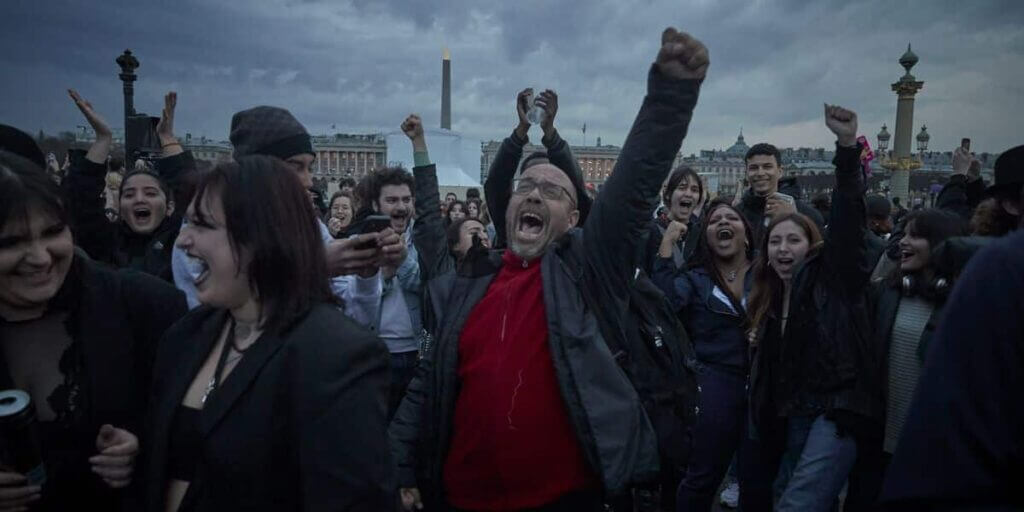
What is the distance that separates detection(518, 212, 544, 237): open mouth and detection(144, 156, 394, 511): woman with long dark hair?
0.96m

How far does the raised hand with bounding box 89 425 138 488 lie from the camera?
173cm

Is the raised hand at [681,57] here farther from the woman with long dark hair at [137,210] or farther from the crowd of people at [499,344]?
the woman with long dark hair at [137,210]

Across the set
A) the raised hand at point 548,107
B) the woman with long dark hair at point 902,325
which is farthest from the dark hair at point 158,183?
the woman with long dark hair at point 902,325

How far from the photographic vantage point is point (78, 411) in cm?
181

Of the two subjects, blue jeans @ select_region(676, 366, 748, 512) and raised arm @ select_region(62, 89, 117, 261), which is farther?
blue jeans @ select_region(676, 366, 748, 512)

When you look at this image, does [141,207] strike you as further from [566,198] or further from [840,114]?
[840,114]

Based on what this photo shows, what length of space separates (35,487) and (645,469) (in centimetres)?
178

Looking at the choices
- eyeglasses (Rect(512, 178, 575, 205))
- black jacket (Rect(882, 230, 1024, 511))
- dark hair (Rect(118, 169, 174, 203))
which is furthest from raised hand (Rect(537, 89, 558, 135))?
black jacket (Rect(882, 230, 1024, 511))

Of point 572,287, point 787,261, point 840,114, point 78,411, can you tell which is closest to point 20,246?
point 78,411

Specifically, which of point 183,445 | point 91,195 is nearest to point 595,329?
point 183,445

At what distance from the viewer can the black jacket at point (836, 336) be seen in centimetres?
307

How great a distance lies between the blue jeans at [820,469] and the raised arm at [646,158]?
1.59 m

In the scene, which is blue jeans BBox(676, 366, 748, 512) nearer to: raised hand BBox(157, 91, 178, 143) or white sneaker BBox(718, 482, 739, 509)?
white sneaker BBox(718, 482, 739, 509)

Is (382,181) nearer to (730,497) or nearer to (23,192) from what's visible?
(23,192)
